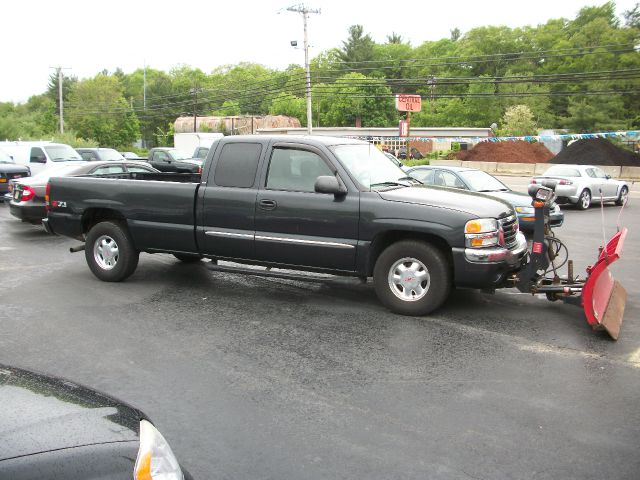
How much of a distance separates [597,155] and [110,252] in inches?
1407

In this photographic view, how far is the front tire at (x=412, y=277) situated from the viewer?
682 centimetres

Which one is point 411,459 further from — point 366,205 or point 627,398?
point 366,205

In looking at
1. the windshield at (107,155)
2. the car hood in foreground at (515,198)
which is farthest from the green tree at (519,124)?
the car hood in foreground at (515,198)

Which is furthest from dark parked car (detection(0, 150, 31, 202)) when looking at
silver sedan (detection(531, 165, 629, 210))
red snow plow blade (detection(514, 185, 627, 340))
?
red snow plow blade (detection(514, 185, 627, 340))

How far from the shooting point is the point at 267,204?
7.49m

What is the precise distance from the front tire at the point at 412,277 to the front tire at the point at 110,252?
352 cm

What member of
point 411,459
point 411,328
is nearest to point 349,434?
point 411,459

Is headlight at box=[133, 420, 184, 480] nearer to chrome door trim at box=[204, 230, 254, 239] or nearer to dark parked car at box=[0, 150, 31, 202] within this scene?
chrome door trim at box=[204, 230, 254, 239]

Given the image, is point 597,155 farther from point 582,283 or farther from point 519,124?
point 582,283

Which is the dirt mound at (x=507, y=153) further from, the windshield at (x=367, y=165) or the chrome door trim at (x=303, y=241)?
the chrome door trim at (x=303, y=241)

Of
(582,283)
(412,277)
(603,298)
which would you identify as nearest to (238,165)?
(412,277)

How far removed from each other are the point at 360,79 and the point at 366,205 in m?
91.1

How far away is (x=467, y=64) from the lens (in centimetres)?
8812

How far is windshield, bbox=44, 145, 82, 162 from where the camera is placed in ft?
71.1
